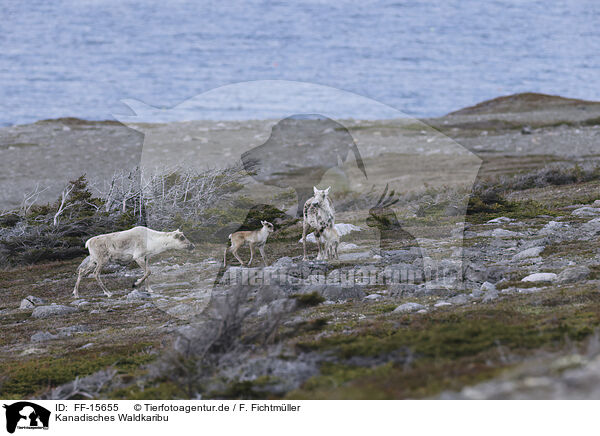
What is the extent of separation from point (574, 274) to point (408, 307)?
103 inches

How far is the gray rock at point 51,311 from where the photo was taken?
11.7m

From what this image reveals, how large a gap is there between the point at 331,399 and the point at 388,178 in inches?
955

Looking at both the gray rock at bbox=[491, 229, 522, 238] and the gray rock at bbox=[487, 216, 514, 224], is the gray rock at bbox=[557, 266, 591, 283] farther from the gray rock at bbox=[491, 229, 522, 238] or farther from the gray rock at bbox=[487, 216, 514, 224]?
the gray rock at bbox=[487, 216, 514, 224]

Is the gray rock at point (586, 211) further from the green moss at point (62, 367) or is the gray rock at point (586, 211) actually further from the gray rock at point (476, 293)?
the green moss at point (62, 367)

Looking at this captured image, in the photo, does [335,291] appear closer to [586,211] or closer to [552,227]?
[552,227]

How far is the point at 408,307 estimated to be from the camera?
8992 mm

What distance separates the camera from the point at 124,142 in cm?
4303

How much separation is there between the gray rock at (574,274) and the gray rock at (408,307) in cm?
225

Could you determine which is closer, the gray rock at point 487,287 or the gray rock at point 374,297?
the gray rock at point 487,287
